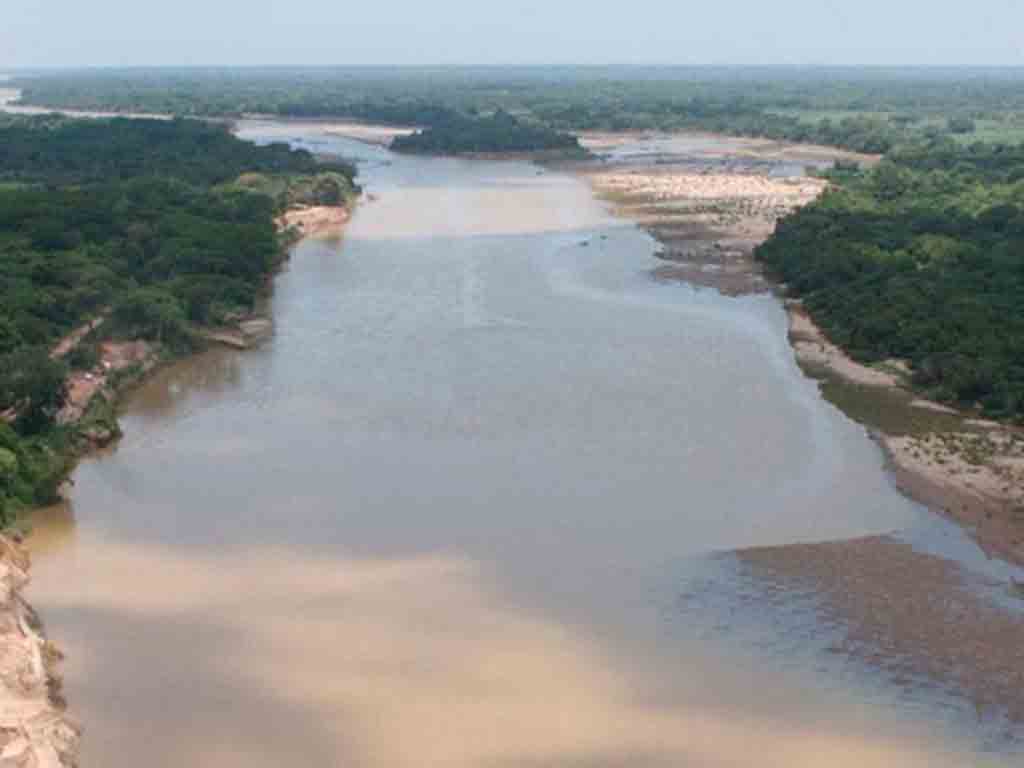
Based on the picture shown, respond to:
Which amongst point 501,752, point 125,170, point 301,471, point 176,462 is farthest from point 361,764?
point 125,170

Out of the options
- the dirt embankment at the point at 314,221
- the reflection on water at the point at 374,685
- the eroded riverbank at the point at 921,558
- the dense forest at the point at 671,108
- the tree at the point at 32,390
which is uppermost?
the dense forest at the point at 671,108

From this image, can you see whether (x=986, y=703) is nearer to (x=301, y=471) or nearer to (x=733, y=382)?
(x=301, y=471)

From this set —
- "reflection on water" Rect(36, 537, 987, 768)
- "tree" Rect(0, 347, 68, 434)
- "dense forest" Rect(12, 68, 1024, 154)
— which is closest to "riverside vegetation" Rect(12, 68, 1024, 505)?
"dense forest" Rect(12, 68, 1024, 154)

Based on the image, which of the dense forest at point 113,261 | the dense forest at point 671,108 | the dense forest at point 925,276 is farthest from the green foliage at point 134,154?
the dense forest at point 925,276

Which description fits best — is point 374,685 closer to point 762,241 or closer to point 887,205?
point 762,241

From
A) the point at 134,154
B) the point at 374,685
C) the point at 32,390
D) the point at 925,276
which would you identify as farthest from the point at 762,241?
the point at 374,685

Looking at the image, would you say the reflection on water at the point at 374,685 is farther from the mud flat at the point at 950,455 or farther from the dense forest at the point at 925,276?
the dense forest at the point at 925,276

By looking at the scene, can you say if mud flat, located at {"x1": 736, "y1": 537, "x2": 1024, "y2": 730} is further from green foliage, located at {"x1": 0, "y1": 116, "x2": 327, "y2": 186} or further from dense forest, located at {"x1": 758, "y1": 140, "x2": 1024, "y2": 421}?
green foliage, located at {"x1": 0, "y1": 116, "x2": 327, "y2": 186}
